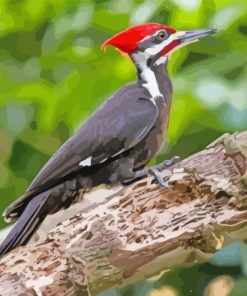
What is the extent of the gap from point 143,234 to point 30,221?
0.21m

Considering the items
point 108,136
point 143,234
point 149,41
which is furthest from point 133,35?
point 143,234

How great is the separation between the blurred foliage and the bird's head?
0.04 metres

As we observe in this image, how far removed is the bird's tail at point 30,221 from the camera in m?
1.09

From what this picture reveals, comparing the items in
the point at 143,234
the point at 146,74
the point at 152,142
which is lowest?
the point at 143,234

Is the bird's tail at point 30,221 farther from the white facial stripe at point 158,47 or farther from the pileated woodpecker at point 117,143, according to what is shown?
the white facial stripe at point 158,47

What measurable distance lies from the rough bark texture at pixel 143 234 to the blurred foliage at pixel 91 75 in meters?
0.16

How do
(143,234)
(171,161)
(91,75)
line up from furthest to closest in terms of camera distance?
1. (91,75)
2. (171,161)
3. (143,234)

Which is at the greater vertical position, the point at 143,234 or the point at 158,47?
the point at 158,47

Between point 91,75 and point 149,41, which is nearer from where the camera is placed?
point 149,41

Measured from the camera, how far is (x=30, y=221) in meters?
1.10

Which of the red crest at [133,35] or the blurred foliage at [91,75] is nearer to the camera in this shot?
the red crest at [133,35]

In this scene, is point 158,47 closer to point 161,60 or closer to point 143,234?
point 161,60

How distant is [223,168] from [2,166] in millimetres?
511

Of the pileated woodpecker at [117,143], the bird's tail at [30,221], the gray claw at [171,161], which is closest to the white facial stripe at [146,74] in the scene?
the pileated woodpecker at [117,143]
